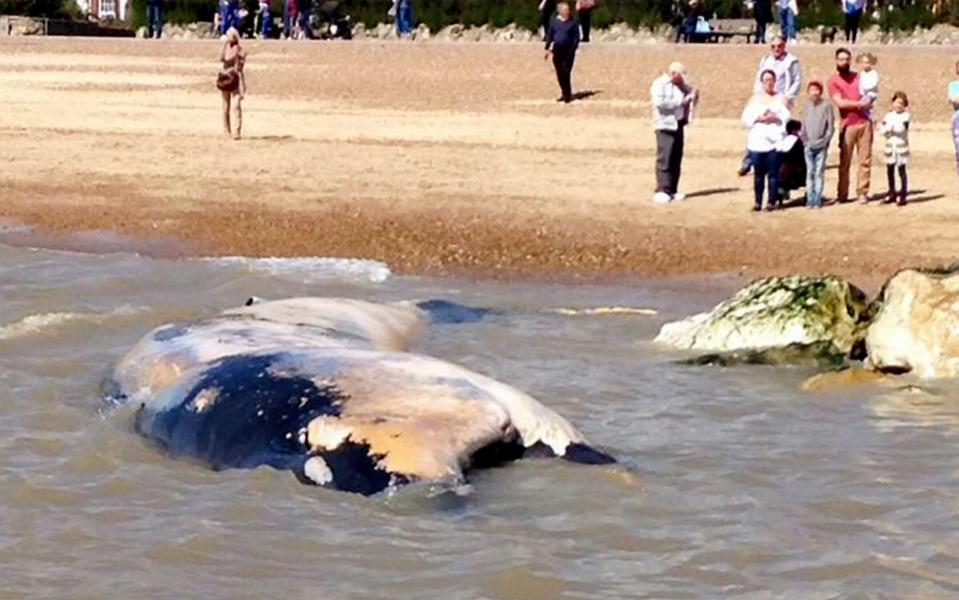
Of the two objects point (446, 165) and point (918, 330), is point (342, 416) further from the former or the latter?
point (446, 165)

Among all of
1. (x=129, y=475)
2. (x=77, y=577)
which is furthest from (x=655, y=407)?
(x=77, y=577)

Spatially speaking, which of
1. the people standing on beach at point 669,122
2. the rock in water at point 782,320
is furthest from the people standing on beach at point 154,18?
the rock in water at point 782,320

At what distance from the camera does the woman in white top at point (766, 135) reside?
1906cm

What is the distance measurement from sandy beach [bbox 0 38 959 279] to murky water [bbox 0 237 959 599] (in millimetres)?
5859

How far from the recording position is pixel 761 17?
3584 centimetres

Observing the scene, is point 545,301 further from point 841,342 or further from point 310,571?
point 310,571

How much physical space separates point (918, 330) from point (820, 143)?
721 centimetres

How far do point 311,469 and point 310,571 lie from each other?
38.6 inches

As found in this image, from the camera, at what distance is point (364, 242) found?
1853 centimetres

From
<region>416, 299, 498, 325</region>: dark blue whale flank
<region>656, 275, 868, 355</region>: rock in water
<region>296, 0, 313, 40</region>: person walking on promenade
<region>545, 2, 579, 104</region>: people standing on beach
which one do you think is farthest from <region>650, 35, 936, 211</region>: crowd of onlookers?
<region>296, 0, 313, 40</region>: person walking on promenade

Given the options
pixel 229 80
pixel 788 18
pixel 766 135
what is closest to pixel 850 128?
pixel 766 135

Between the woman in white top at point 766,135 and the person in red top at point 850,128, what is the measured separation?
74 cm

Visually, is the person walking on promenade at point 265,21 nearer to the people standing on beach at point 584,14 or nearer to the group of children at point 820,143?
the people standing on beach at point 584,14

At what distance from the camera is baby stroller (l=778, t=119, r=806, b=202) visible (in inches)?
777
